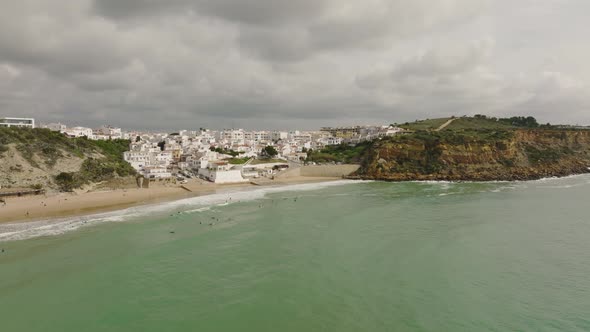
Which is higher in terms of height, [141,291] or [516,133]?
[516,133]

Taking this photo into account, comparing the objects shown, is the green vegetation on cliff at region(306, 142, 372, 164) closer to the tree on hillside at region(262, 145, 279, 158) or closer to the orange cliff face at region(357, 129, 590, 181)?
the orange cliff face at region(357, 129, 590, 181)

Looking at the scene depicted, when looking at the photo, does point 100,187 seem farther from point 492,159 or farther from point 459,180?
point 492,159

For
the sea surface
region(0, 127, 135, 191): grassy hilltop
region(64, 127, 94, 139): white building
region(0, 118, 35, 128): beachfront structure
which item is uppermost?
region(0, 118, 35, 128): beachfront structure

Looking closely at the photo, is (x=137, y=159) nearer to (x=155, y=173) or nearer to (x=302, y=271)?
(x=155, y=173)

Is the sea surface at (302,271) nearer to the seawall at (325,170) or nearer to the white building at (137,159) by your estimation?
the white building at (137,159)

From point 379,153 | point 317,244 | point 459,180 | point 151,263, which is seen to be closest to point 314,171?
point 379,153

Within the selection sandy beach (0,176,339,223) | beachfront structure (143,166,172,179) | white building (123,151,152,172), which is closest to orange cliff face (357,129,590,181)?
sandy beach (0,176,339,223)

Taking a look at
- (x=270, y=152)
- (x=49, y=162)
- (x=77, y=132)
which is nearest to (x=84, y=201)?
(x=49, y=162)
